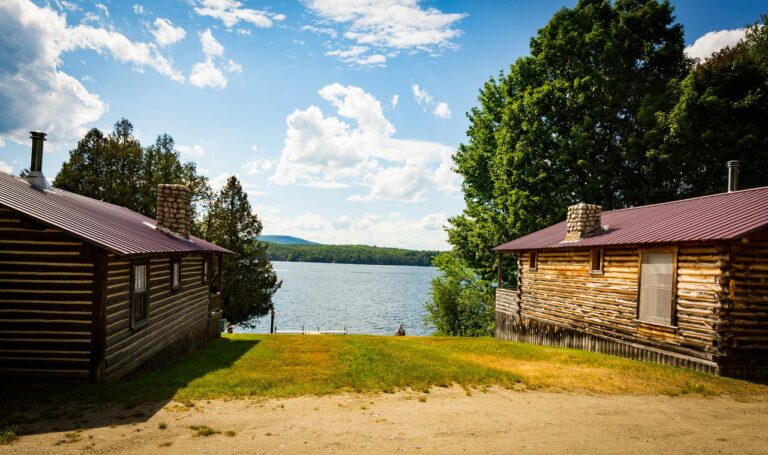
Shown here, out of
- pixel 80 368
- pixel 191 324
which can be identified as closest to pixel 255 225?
pixel 191 324

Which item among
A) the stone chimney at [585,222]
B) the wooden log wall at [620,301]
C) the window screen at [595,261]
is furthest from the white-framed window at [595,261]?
the stone chimney at [585,222]

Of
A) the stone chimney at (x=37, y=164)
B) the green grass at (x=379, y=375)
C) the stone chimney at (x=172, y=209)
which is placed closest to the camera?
Answer: the green grass at (x=379, y=375)

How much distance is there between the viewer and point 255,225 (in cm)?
4178

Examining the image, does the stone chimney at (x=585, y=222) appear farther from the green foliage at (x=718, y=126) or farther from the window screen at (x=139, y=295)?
the window screen at (x=139, y=295)

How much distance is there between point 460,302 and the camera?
134 ft

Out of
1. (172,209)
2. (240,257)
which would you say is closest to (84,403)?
(172,209)

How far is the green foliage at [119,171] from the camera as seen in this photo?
38.9 meters

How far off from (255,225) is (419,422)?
116ft

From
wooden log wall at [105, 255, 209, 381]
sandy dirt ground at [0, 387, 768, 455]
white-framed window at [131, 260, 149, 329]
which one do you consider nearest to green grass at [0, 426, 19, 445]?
sandy dirt ground at [0, 387, 768, 455]

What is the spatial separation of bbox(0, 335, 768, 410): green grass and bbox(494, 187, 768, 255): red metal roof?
436cm

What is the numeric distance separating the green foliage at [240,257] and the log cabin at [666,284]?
25.1 meters

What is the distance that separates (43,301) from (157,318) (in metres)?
4.60

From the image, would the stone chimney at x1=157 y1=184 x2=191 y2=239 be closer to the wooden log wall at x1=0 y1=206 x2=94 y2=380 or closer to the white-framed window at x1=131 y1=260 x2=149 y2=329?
the white-framed window at x1=131 y1=260 x2=149 y2=329

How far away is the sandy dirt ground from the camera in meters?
7.61
